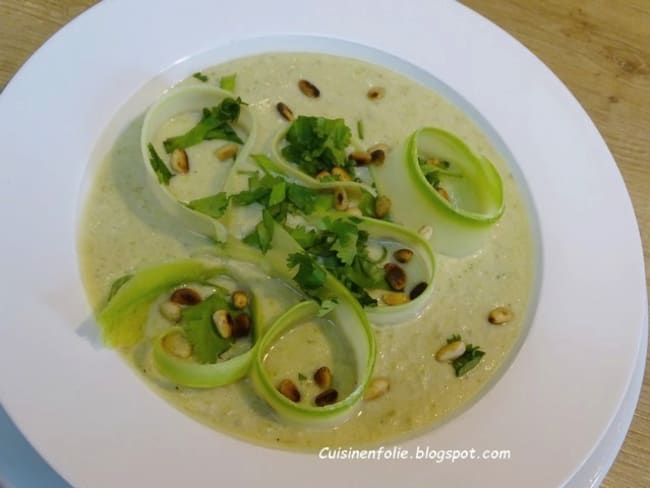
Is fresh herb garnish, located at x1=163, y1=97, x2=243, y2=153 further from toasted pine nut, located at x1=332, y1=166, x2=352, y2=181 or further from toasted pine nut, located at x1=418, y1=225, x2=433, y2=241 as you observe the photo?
toasted pine nut, located at x1=418, y1=225, x2=433, y2=241

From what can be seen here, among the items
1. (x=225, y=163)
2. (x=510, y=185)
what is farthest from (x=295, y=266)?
(x=510, y=185)

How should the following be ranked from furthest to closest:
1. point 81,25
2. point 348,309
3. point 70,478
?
point 81,25 → point 348,309 → point 70,478

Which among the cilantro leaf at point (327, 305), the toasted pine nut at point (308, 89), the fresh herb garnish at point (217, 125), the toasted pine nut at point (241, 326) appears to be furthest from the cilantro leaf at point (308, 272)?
the toasted pine nut at point (308, 89)

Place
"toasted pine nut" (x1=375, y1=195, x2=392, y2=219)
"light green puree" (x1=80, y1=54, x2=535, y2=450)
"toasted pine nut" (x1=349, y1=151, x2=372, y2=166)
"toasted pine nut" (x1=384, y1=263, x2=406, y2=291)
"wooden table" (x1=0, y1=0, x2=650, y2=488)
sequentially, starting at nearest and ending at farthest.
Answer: "light green puree" (x1=80, y1=54, x2=535, y2=450), "toasted pine nut" (x1=384, y1=263, x2=406, y2=291), "toasted pine nut" (x1=375, y1=195, x2=392, y2=219), "toasted pine nut" (x1=349, y1=151, x2=372, y2=166), "wooden table" (x1=0, y1=0, x2=650, y2=488)

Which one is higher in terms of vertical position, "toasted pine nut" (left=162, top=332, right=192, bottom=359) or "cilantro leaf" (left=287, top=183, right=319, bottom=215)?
"cilantro leaf" (left=287, top=183, right=319, bottom=215)

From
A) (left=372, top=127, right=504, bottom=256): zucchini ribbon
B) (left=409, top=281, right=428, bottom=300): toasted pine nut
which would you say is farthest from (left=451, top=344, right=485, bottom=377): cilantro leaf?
(left=372, top=127, right=504, bottom=256): zucchini ribbon

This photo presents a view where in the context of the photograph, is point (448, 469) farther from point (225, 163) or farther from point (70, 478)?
point (225, 163)
